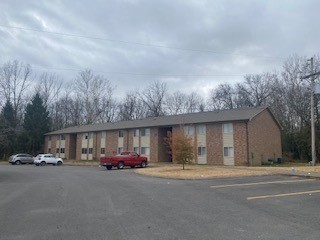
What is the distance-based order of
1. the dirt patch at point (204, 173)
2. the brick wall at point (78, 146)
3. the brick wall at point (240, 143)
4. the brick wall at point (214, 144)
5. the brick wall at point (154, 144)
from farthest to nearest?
the brick wall at point (78, 146), the brick wall at point (154, 144), the brick wall at point (214, 144), the brick wall at point (240, 143), the dirt patch at point (204, 173)

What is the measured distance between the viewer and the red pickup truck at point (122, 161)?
32156 mm

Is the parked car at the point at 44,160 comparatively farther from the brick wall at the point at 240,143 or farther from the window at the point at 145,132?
the brick wall at the point at 240,143

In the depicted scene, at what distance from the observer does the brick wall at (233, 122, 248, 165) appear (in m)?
35.1

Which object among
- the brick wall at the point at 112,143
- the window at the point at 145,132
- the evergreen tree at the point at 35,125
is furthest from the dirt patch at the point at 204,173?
the evergreen tree at the point at 35,125

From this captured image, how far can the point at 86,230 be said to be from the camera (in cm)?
703

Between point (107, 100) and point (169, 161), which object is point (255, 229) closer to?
point (169, 161)

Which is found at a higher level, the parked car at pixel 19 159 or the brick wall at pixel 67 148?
the brick wall at pixel 67 148

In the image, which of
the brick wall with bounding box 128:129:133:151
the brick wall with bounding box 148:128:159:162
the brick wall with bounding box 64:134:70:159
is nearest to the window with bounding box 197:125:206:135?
the brick wall with bounding box 148:128:159:162

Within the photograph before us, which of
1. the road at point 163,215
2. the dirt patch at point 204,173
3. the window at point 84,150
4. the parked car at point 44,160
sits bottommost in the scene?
the road at point 163,215

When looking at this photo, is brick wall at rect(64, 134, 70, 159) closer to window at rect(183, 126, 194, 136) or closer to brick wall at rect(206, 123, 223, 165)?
window at rect(183, 126, 194, 136)

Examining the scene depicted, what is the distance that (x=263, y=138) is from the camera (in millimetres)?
37656

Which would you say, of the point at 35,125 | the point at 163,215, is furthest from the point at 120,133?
the point at 163,215

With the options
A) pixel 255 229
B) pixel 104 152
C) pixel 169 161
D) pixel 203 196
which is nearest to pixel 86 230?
pixel 255 229

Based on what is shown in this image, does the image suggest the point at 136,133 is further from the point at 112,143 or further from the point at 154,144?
the point at 112,143
